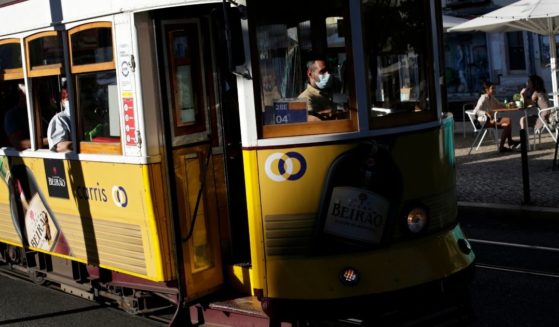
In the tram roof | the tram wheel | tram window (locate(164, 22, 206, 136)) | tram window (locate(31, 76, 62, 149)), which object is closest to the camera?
the tram roof

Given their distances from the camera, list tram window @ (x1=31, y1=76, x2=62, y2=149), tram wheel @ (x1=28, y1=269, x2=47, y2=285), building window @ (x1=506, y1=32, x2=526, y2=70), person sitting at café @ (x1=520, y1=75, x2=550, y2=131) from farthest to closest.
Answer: building window @ (x1=506, y1=32, x2=526, y2=70) < person sitting at café @ (x1=520, y1=75, x2=550, y2=131) < tram wheel @ (x1=28, y1=269, x2=47, y2=285) < tram window @ (x1=31, y1=76, x2=62, y2=149)

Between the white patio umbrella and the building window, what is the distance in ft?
35.1

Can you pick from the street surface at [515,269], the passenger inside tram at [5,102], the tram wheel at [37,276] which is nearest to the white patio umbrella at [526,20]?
the street surface at [515,269]

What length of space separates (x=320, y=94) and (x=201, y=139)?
44.1 inches

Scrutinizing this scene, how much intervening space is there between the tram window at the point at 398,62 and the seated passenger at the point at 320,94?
26cm

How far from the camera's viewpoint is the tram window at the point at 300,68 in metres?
5.02

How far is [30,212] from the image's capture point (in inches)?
284

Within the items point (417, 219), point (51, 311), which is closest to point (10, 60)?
point (51, 311)

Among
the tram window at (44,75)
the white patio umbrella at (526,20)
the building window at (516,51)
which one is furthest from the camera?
the building window at (516,51)

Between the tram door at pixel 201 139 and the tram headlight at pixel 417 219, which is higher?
the tram door at pixel 201 139

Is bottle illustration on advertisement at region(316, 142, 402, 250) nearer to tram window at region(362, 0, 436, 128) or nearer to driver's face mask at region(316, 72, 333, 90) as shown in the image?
tram window at region(362, 0, 436, 128)

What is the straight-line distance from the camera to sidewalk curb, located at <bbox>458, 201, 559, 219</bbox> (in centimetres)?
977

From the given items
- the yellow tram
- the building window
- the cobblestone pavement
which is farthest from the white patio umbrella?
the building window

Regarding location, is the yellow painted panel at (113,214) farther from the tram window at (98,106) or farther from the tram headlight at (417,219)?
the tram headlight at (417,219)
